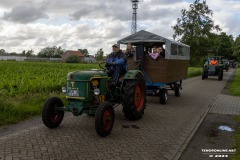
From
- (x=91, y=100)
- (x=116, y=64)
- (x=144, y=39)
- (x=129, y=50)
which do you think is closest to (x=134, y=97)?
(x=116, y=64)

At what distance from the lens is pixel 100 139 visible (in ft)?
19.8

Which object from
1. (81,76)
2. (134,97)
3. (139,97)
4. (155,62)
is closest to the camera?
(81,76)

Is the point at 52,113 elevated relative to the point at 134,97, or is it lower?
lower

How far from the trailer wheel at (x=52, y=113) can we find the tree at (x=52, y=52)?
355ft

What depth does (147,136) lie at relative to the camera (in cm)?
643

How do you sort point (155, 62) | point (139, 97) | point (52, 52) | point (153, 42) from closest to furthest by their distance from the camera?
point (139, 97) < point (155, 62) < point (153, 42) < point (52, 52)

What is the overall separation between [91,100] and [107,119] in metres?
0.77

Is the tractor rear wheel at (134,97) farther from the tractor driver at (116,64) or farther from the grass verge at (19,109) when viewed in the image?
the grass verge at (19,109)

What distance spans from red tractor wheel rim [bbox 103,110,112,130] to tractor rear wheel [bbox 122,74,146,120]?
1.15m

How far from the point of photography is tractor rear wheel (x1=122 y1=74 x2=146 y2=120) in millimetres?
7359

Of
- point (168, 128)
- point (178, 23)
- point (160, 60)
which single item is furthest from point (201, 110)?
point (178, 23)

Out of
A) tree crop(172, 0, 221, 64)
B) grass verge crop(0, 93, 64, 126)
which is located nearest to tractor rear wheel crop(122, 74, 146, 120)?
grass verge crop(0, 93, 64, 126)

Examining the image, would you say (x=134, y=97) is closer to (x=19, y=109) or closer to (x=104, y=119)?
(x=104, y=119)

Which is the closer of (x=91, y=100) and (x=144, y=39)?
(x=91, y=100)
